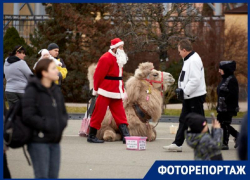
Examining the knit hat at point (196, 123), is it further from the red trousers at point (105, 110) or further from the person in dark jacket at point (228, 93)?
the red trousers at point (105, 110)

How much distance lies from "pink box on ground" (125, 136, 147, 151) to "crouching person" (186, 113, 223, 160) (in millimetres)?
3280

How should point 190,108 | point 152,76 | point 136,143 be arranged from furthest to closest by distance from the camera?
point 152,76, point 136,143, point 190,108

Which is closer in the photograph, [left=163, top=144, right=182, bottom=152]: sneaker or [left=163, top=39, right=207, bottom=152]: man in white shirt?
[left=163, top=39, right=207, bottom=152]: man in white shirt

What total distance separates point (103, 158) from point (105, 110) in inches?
75.2

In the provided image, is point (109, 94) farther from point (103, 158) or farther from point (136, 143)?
point (103, 158)

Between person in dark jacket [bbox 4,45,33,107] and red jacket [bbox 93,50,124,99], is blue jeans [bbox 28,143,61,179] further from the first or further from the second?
red jacket [bbox 93,50,124,99]

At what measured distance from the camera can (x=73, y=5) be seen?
24328 millimetres

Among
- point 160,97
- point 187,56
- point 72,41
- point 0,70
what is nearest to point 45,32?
point 72,41

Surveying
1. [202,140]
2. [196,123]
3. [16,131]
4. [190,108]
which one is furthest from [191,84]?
[16,131]

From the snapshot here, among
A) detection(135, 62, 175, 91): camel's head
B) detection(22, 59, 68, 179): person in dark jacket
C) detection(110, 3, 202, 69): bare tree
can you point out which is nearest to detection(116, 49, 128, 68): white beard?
detection(135, 62, 175, 91): camel's head

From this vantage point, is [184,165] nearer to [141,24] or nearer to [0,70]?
[0,70]

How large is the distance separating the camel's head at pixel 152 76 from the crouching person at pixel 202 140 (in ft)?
15.1

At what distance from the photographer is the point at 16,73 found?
9.37 metres

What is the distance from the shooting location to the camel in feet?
36.7
